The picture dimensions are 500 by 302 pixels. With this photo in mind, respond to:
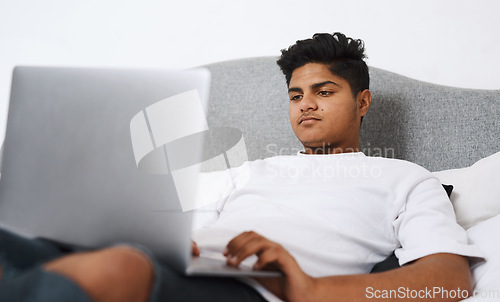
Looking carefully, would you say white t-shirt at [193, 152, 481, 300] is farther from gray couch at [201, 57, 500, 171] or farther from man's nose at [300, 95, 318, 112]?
gray couch at [201, 57, 500, 171]

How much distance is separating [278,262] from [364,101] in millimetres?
909

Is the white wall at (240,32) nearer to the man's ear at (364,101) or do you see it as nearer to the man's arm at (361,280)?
the man's ear at (364,101)

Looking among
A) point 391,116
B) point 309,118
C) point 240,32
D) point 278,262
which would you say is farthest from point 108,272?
point 240,32

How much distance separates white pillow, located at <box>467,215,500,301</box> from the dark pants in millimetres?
475

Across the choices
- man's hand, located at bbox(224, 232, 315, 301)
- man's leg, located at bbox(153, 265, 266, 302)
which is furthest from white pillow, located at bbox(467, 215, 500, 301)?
man's leg, located at bbox(153, 265, 266, 302)

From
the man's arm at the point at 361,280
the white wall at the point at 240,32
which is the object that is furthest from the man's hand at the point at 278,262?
the white wall at the point at 240,32

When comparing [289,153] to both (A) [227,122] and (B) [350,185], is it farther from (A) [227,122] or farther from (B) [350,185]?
(B) [350,185]

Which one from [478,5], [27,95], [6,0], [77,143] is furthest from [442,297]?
[6,0]

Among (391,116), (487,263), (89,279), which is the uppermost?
(89,279)

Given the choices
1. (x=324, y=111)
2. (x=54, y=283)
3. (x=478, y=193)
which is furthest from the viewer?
(x=324, y=111)

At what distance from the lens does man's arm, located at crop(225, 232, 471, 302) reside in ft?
2.68

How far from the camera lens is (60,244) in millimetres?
748

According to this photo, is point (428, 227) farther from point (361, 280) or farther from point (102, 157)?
point (102, 157)

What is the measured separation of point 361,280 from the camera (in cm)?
90
